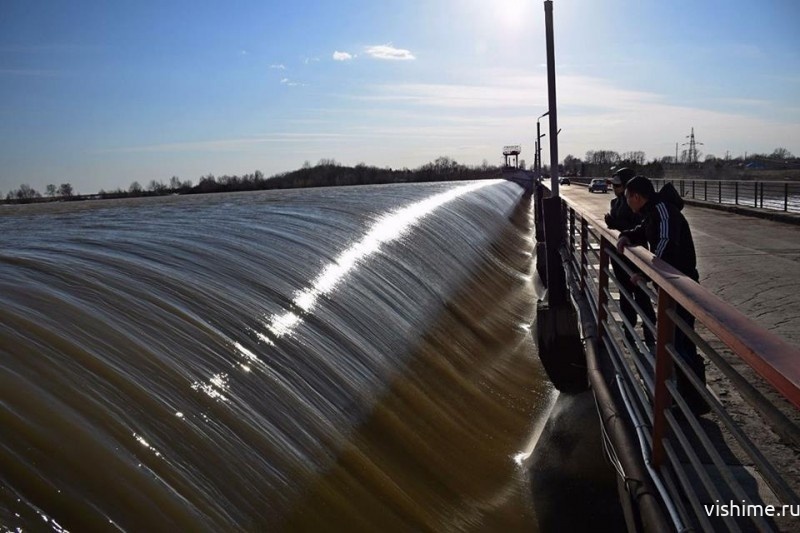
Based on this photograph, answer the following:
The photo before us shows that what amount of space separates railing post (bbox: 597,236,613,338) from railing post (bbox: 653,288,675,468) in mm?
2081

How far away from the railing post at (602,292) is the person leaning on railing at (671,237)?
0.93 ft

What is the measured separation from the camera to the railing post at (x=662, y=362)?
9.46 ft

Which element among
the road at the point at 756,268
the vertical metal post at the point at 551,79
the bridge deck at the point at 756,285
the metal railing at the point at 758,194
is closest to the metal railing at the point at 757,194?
the metal railing at the point at 758,194

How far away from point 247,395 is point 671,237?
3.03m

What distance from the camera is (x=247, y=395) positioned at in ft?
13.8

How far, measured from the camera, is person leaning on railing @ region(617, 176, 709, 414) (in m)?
4.44

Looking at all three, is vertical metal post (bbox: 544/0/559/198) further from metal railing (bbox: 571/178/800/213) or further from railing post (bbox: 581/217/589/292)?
metal railing (bbox: 571/178/800/213)

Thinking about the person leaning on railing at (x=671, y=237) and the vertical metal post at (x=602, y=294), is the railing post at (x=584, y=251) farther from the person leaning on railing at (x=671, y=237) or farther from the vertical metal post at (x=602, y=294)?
the person leaning on railing at (x=671, y=237)

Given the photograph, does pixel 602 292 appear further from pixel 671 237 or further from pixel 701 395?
pixel 701 395

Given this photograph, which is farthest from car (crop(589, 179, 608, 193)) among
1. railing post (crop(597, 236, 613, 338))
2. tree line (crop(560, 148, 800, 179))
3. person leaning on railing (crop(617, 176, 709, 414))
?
person leaning on railing (crop(617, 176, 709, 414))

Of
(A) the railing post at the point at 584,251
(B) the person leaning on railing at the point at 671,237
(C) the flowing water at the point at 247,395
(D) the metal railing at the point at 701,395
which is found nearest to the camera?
(D) the metal railing at the point at 701,395

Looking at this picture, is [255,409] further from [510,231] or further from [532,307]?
[510,231]

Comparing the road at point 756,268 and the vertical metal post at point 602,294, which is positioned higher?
the vertical metal post at point 602,294

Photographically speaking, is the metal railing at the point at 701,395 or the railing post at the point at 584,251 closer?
the metal railing at the point at 701,395
